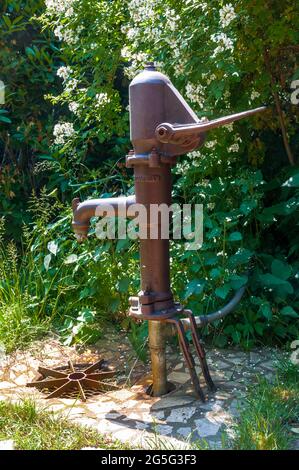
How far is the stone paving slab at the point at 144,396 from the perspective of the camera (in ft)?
8.09

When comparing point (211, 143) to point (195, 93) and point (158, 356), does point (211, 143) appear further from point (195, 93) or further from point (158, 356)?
point (158, 356)

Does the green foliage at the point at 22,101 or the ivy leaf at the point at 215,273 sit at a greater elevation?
the green foliage at the point at 22,101

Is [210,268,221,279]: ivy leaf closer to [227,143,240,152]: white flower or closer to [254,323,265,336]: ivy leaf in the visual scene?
[254,323,265,336]: ivy leaf

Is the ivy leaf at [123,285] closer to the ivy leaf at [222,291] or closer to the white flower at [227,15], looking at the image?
the ivy leaf at [222,291]

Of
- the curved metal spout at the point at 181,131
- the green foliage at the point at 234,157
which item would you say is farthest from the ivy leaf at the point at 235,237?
the curved metal spout at the point at 181,131

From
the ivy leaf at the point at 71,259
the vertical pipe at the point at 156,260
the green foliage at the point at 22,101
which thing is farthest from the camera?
the green foliage at the point at 22,101

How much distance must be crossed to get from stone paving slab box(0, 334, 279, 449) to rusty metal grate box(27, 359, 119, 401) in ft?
0.17

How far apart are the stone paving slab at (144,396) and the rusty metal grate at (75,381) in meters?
0.05

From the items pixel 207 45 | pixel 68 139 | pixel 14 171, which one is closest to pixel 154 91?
pixel 207 45

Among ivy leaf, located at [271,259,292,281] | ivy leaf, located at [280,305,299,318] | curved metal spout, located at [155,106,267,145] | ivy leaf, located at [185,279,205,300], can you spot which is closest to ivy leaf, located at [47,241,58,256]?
ivy leaf, located at [185,279,205,300]

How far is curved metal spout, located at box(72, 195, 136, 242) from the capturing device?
9.00ft
